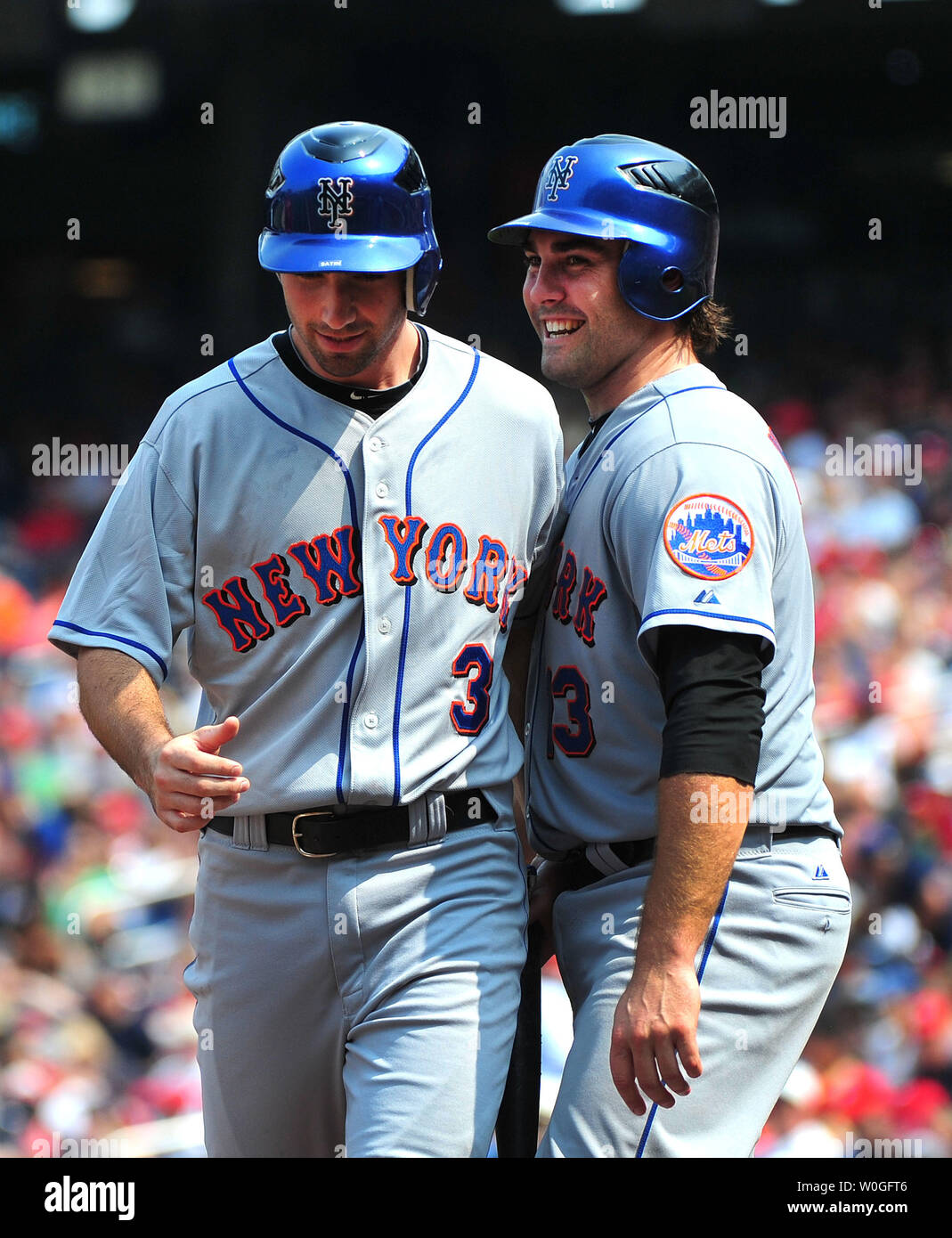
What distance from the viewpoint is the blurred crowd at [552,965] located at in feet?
13.9

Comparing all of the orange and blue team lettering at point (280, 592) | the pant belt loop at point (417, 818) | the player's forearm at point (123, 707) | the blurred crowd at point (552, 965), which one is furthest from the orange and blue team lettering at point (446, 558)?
the blurred crowd at point (552, 965)

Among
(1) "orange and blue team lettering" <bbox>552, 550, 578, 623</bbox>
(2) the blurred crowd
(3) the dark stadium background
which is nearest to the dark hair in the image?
(1) "orange and blue team lettering" <bbox>552, 550, 578, 623</bbox>

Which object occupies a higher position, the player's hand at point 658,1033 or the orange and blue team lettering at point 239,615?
the orange and blue team lettering at point 239,615

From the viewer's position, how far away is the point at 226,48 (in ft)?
21.4

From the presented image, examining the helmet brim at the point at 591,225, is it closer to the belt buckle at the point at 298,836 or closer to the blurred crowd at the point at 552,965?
the belt buckle at the point at 298,836

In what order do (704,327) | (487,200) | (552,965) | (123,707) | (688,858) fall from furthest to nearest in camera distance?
(487,200) < (552,965) < (704,327) < (123,707) < (688,858)

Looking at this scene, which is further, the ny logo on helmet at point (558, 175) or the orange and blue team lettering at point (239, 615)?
the ny logo on helmet at point (558, 175)

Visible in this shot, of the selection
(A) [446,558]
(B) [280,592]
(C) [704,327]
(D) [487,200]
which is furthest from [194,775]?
(D) [487,200]

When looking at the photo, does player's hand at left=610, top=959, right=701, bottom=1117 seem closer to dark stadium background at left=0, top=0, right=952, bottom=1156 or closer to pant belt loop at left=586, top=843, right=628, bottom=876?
pant belt loop at left=586, top=843, right=628, bottom=876

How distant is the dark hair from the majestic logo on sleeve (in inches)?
17.6

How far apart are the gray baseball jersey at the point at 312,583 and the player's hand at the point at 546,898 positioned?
9.3 inches

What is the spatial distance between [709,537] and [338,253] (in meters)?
0.54

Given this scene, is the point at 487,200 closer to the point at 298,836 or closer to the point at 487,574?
the point at 487,574

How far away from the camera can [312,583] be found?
67.6 inches
